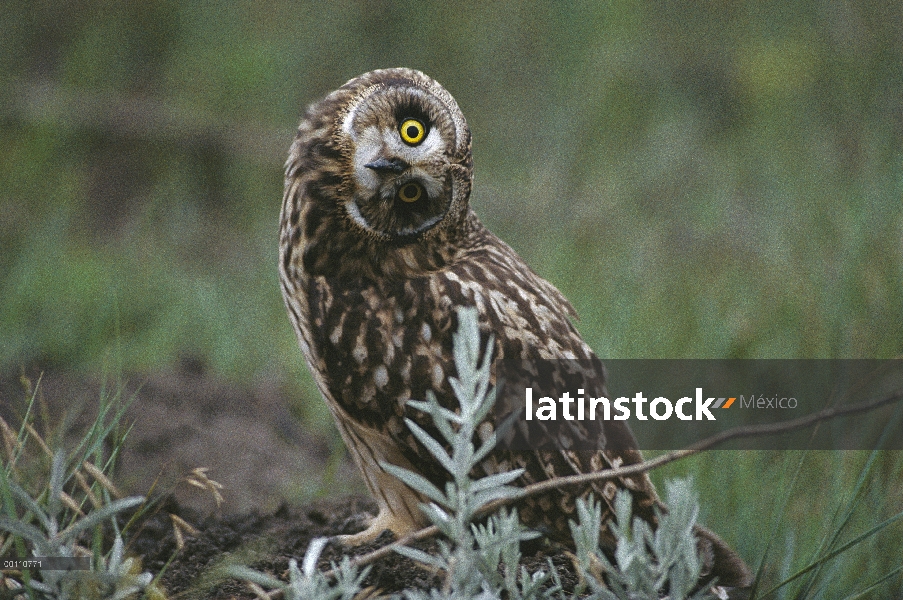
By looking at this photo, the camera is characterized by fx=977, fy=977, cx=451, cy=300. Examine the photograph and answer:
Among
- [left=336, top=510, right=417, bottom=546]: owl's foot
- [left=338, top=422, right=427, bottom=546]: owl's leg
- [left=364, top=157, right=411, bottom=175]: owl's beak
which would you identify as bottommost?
[left=336, top=510, right=417, bottom=546]: owl's foot

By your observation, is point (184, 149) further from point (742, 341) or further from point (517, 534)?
point (517, 534)

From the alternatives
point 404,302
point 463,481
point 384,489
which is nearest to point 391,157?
point 404,302

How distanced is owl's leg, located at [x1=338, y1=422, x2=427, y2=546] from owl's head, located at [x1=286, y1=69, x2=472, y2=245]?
421 millimetres

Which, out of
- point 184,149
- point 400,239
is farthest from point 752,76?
point 400,239

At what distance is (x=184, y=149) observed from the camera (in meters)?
4.97

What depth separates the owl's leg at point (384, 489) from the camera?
6.68ft

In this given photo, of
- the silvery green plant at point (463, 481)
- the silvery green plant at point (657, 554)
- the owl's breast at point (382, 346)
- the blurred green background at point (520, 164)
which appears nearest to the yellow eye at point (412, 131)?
the owl's breast at point (382, 346)

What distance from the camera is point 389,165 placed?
6.24ft

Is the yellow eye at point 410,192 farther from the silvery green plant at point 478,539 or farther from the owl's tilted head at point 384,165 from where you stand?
the silvery green plant at point 478,539

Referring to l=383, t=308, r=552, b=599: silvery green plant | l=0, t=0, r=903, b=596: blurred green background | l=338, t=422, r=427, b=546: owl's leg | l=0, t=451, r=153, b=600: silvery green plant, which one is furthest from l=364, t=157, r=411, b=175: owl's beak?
l=0, t=0, r=903, b=596: blurred green background

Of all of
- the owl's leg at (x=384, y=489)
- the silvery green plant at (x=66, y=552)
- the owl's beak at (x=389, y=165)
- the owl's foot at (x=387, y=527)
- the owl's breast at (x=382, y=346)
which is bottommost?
the owl's foot at (x=387, y=527)

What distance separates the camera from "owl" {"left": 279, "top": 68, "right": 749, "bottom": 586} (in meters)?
1.96

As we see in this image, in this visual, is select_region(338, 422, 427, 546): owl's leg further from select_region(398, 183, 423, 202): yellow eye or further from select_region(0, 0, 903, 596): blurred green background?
select_region(0, 0, 903, 596): blurred green background

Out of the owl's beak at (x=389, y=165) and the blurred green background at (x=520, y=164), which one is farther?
the blurred green background at (x=520, y=164)
